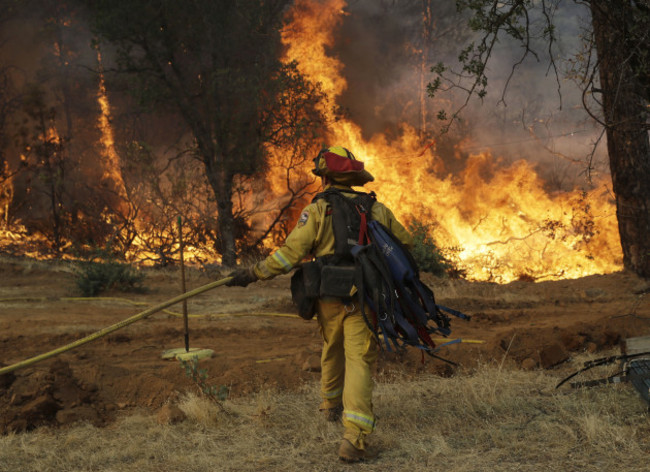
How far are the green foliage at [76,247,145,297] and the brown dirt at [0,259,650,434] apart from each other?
0.39 meters

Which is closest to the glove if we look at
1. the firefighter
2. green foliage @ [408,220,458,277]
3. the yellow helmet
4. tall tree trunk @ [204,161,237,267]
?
the firefighter

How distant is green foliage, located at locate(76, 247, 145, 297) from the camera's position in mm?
12148

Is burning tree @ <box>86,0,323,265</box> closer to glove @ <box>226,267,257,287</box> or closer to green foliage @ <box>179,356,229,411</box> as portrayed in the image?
green foliage @ <box>179,356,229,411</box>

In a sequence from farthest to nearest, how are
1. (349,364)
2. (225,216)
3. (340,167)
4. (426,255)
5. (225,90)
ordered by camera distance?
(225,216) → (225,90) → (426,255) → (340,167) → (349,364)

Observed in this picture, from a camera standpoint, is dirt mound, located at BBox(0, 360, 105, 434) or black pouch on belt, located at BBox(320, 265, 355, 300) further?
dirt mound, located at BBox(0, 360, 105, 434)

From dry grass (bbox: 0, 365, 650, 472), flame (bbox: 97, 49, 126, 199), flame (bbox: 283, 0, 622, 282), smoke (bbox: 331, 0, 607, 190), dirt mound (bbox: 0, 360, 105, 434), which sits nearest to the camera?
dry grass (bbox: 0, 365, 650, 472)

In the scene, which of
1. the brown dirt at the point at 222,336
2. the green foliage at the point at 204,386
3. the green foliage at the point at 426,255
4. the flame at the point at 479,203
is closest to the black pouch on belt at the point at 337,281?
the green foliage at the point at 204,386

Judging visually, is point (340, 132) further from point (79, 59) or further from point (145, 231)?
point (79, 59)

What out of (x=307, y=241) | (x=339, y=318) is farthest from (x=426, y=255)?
(x=307, y=241)

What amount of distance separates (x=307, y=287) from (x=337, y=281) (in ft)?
0.75

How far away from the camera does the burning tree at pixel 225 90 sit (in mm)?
18062

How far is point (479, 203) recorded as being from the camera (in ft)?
62.5

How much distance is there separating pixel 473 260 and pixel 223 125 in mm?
8059

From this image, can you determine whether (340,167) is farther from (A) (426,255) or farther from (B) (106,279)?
(A) (426,255)
